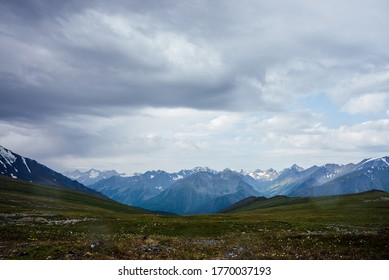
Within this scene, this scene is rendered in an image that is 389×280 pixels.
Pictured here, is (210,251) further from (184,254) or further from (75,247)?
(75,247)

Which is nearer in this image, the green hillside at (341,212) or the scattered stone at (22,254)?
the scattered stone at (22,254)

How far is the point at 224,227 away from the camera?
159 feet

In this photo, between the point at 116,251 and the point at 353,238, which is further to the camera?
the point at 353,238

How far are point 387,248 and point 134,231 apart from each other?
30.4m

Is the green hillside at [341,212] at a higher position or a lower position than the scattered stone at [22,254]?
lower

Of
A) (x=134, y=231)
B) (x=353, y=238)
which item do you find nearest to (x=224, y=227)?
(x=134, y=231)

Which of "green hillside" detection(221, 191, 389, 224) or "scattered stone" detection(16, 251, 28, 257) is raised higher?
"scattered stone" detection(16, 251, 28, 257)

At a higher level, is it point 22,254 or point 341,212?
point 22,254

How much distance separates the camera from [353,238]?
32.3 m

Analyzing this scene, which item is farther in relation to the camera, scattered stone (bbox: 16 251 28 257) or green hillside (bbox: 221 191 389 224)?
green hillside (bbox: 221 191 389 224)

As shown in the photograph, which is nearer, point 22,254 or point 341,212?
point 22,254
